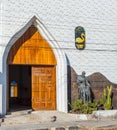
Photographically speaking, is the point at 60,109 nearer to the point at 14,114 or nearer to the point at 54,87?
the point at 54,87

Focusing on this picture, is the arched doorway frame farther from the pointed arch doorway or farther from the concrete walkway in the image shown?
the concrete walkway

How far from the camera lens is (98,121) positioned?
18.9 meters

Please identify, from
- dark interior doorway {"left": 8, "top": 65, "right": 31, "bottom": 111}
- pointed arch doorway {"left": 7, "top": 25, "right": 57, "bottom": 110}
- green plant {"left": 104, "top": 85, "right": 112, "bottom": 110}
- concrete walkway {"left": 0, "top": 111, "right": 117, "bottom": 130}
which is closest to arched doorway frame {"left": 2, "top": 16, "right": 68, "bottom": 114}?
pointed arch doorway {"left": 7, "top": 25, "right": 57, "bottom": 110}

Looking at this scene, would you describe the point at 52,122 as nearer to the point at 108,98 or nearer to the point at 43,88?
the point at 43,88

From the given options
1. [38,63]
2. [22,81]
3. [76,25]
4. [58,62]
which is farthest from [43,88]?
[22,81]

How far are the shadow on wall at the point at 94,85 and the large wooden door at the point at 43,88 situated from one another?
36.3 inches

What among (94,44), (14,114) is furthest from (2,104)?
(94,44)

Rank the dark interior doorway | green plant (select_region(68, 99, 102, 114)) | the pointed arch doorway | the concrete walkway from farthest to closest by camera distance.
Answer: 1. the dark interior doorway
2. the pointed arch doorway
3. green plant (select_region(68, 99, 102, 114))
4. the concrete walkway

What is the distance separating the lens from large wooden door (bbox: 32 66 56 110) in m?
20.6

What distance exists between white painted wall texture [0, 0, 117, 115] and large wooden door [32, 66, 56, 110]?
4.58 feet

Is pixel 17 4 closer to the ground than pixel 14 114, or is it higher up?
higher up

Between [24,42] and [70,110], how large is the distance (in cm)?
440

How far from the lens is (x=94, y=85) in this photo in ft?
70.1

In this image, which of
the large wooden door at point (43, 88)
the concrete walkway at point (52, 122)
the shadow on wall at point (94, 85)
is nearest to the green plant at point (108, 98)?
the shadow on wall at point (94, 85)
